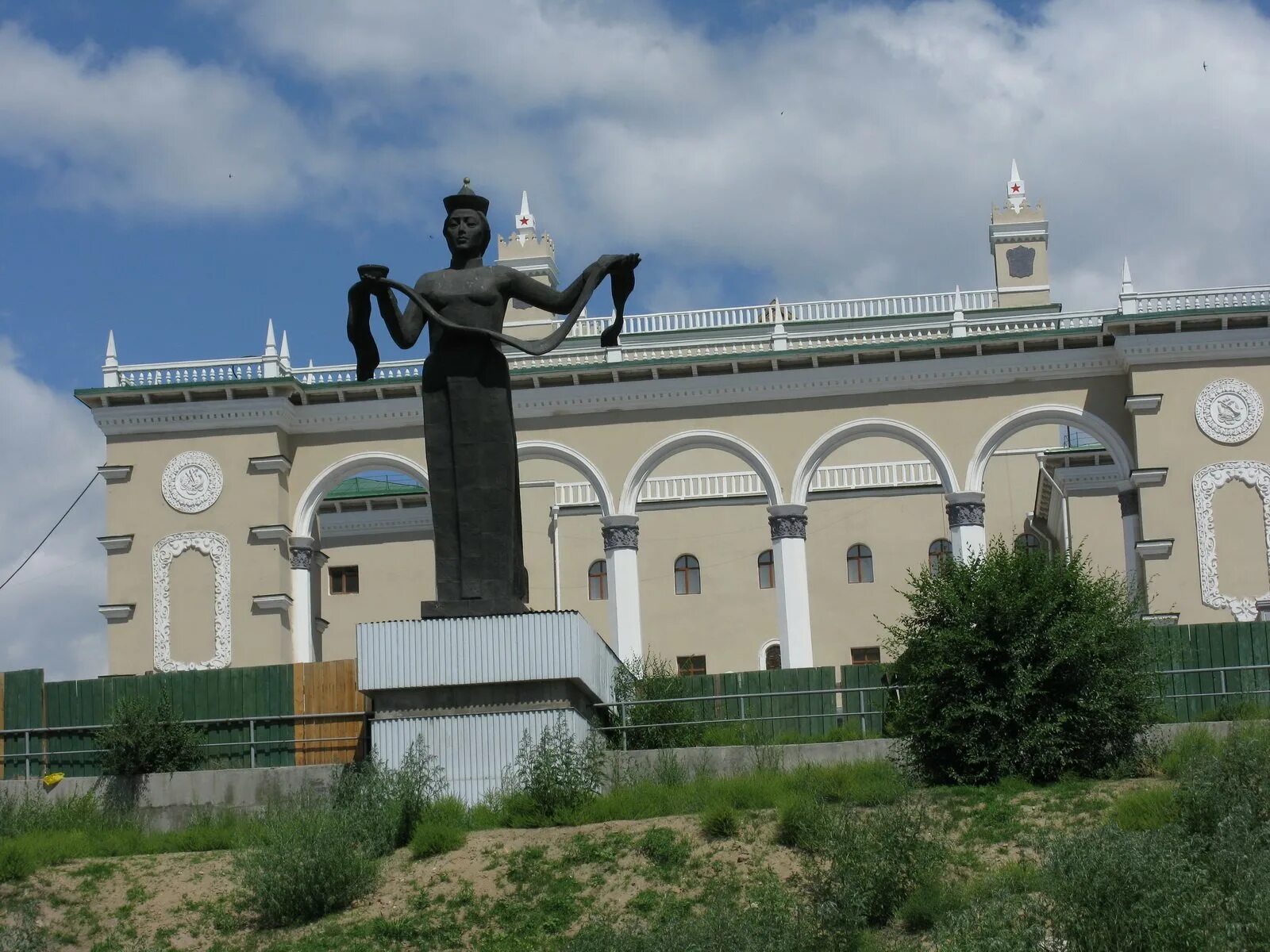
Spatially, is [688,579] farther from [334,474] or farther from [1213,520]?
[1213,520]

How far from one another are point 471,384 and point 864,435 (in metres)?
17.5

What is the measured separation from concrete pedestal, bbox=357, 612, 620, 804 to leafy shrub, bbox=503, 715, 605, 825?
7.2 inches

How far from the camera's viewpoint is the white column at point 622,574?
36562 millimetres

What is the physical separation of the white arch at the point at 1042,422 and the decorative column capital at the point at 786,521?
2.83 m

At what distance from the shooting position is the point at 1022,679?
803 inches

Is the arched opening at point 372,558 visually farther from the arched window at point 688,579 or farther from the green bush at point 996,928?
the green bush at point 996,928

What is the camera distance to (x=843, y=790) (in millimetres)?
19594

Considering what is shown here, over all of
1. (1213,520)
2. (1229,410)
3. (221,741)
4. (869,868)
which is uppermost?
(1229,410)

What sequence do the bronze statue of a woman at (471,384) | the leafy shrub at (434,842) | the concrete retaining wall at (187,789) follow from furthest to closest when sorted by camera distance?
the concrete retaining wall at (187,789) < the bronze statue of a woman at (471,384) < the leafy shrub at (434,842)

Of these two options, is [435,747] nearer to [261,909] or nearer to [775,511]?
[261,909]

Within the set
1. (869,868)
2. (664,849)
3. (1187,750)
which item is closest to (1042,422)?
(1187,750)

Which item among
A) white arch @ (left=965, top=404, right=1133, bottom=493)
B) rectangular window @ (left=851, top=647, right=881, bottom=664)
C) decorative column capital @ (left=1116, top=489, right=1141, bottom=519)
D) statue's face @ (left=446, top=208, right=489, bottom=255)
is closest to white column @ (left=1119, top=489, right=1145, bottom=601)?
decorative column capital @ (left=1116, top=489, right=1141, bottom=519)

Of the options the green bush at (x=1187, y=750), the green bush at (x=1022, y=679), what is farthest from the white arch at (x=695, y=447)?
the green bush at (x=1187, y=750)

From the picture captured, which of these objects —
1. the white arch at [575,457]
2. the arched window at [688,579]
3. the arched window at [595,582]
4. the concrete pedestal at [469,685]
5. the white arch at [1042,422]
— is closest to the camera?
the concrete pedestal at [469,685]
